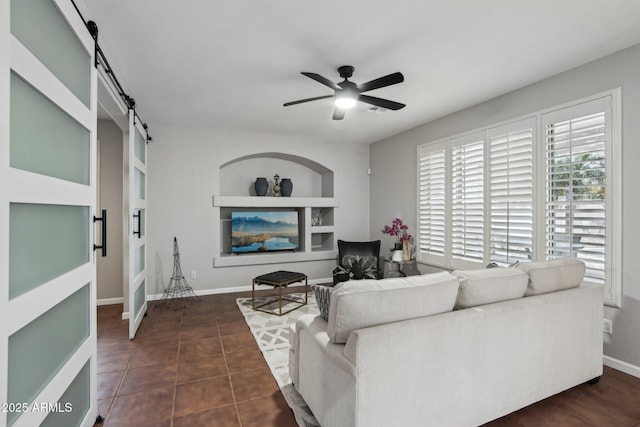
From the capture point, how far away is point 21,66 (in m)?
1.24

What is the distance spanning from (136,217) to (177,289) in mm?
1641

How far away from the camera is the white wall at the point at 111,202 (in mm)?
4473

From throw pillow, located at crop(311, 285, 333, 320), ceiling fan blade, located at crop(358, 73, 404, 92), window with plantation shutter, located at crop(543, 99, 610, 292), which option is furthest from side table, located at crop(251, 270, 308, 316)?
window with plantation shutter, located at crop(543, 99, 610, 292)

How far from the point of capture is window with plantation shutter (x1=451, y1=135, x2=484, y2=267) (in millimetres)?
3936

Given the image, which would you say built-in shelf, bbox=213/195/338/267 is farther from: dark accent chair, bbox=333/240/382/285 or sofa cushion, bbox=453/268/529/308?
sofa cushion, bbox=453/268/529/308

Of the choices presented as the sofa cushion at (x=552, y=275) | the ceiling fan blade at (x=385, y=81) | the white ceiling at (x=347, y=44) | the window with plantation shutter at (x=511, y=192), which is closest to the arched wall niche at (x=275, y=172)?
the white ceiling at (x=347, y=44)

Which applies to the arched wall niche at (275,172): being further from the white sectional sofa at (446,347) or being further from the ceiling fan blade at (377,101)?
the white sectional sofa at (446,347)

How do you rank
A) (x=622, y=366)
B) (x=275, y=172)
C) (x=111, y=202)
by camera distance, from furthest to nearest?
(x=275, y=172)
(x=111, y=202)
(x=622, y=366)

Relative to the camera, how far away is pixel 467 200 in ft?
13.5

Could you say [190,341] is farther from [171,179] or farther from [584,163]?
[584,163]

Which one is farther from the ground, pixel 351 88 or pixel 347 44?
pixel 347 44

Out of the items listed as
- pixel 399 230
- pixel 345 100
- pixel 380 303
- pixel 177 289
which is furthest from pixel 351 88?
pixel 177 289

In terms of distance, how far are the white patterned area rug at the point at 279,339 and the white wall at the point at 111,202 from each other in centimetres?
175

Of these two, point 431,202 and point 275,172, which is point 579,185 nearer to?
point 431,202
